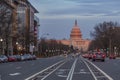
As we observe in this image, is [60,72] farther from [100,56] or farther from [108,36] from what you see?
[108,36]

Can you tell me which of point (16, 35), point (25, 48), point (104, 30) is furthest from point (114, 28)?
point (16, 35)

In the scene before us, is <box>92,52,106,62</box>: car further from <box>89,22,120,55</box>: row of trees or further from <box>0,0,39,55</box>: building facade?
<box>89,22,120,55</box>: row of trees

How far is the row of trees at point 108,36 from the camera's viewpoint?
502 ft

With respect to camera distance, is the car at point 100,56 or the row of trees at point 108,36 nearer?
the car at point 100,56

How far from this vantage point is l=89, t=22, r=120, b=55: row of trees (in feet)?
502

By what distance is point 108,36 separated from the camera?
15475cm

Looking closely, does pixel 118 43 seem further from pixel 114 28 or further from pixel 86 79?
pixel 86 79

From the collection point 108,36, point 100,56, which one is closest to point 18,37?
point 108,36

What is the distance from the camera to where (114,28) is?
159125 mm

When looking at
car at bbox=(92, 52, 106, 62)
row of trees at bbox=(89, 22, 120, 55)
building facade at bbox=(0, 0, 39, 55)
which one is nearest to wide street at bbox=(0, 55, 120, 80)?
car at bbox=(92, 52, 106, 62)

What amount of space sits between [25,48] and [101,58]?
65870 mm

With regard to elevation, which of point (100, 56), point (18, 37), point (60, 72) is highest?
point (18, 37)

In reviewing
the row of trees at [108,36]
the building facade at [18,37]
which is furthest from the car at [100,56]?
the row of trees at [108,36]

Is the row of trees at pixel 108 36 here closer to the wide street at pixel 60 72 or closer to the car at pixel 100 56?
the car at pixel 100 56
